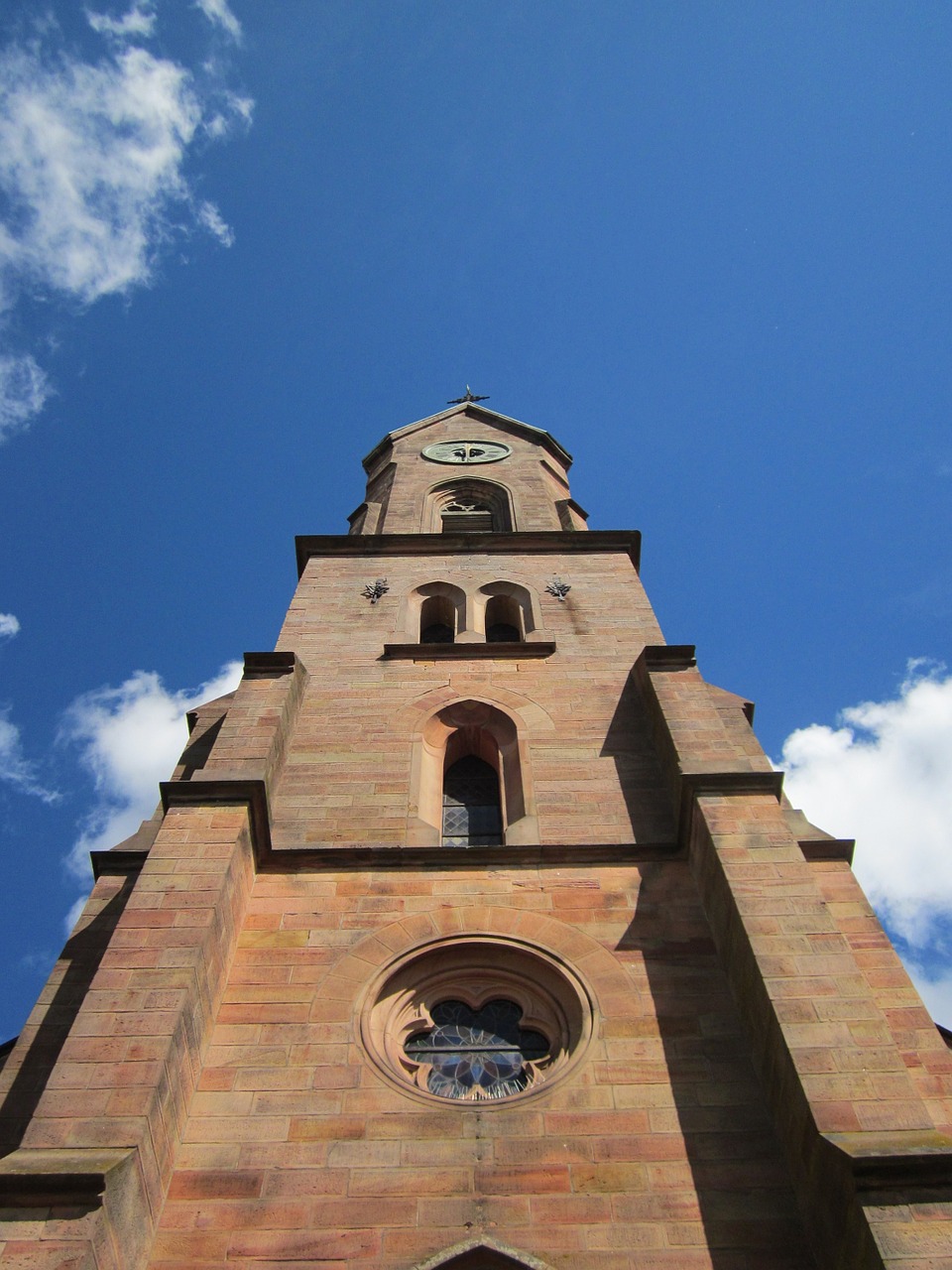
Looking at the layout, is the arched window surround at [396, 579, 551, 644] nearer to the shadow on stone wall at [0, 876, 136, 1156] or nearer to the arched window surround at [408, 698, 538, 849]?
the arched window surround at [408, 698, 538, 849]

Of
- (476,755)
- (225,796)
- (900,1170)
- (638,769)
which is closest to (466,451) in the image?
(476,755)

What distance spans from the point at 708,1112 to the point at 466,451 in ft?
74.4

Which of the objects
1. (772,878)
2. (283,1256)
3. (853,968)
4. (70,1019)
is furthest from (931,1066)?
(70,1019)

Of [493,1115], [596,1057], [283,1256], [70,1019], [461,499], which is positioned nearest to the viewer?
[283,1256]

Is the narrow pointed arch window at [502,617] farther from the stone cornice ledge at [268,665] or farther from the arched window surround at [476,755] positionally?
the stone cornice ledge at [268,665]

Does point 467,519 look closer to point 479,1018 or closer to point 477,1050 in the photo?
point 479,1018

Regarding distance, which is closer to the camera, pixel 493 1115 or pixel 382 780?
pixel 493 1115

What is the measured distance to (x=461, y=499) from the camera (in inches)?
1056

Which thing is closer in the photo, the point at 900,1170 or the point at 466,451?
the point at 900,1170

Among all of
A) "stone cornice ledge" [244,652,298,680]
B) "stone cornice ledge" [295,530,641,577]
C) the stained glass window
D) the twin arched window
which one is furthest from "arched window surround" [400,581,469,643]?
the stained glass window

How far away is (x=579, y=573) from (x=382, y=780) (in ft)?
25.2

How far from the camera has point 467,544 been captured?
20797mm

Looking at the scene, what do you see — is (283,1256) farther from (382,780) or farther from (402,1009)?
(382,780)

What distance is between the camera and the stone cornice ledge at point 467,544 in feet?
67.7
